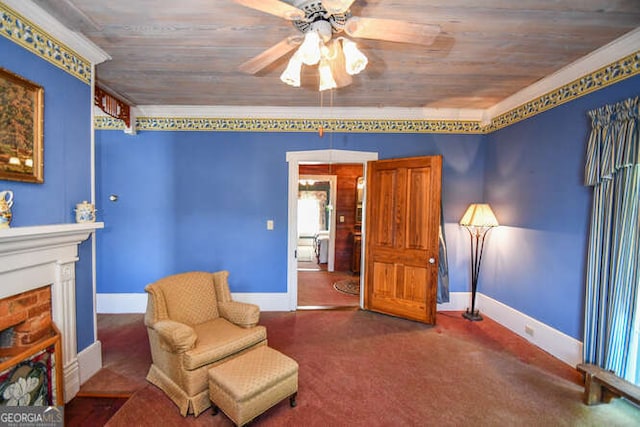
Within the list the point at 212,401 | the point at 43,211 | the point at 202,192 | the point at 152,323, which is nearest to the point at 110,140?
the point at 202,192

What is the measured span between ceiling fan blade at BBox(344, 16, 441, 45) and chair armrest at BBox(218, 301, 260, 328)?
6.67ft

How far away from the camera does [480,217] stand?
3.18 m

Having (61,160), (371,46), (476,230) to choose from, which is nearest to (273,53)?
(371,46)

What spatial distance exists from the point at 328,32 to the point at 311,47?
0.72 feet

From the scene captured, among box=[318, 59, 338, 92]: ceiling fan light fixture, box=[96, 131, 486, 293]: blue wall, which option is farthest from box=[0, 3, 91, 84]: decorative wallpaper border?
box=[318, 59, 338, 92]: ceiling fan light fixture

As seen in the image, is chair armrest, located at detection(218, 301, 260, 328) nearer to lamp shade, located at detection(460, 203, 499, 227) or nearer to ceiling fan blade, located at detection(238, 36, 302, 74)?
ceiling fan blade, located at detection(238, 36, 302, 74)

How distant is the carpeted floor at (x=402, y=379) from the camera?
5.90 feet

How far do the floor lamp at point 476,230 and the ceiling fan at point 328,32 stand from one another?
2.41 meters

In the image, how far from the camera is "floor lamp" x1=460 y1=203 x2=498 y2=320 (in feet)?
10.4

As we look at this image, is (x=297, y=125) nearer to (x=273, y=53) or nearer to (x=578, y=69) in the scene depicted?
(x=273, y=53)

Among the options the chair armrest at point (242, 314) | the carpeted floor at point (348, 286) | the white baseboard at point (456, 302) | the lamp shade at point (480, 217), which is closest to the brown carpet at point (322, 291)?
the carpeted floor at point (348, 286)

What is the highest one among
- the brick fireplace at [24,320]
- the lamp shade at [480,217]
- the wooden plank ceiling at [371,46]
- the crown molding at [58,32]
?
the wooden plank ceiling at [371,46]

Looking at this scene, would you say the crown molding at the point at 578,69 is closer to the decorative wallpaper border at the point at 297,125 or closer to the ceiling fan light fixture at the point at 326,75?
the decorative wallpaper border at the point at 297,125

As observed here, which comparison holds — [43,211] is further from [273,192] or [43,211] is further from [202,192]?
[273,192]
